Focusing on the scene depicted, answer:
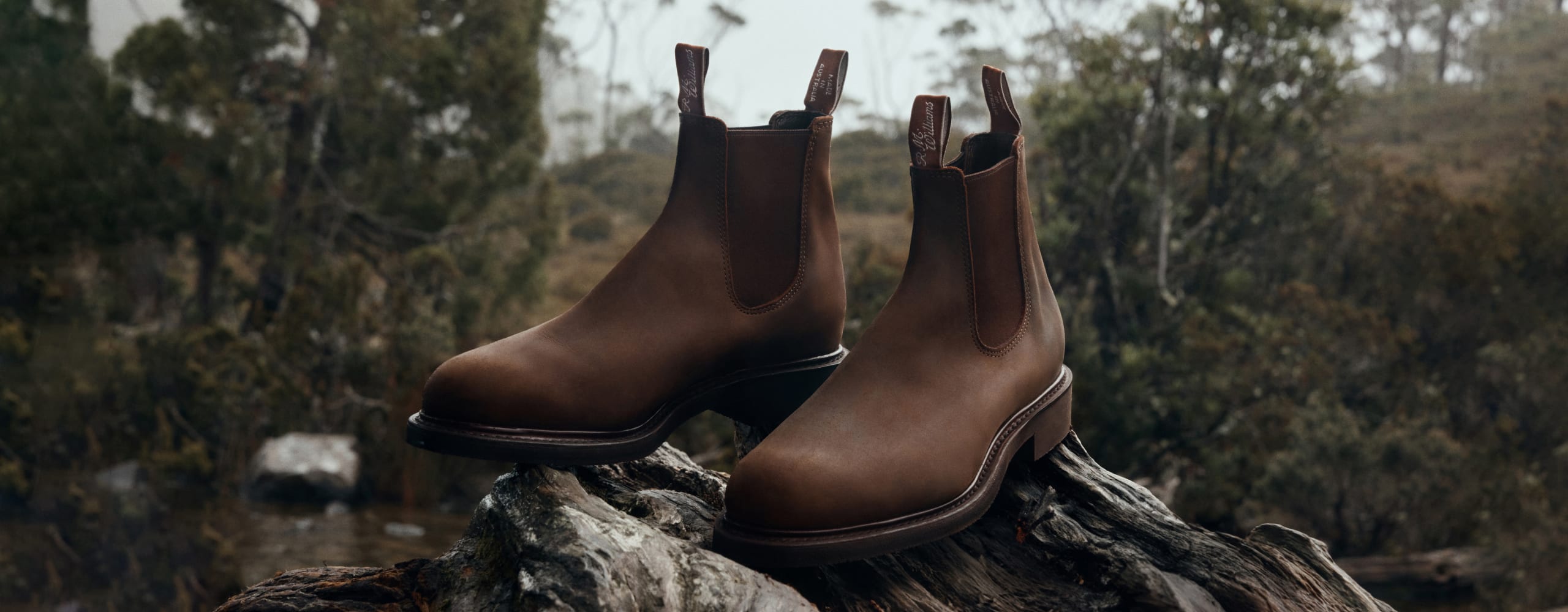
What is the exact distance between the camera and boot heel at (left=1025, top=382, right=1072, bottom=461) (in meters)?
1.45

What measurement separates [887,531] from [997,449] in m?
0.24

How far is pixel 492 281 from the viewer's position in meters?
8.81

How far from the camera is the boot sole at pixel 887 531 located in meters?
1.16

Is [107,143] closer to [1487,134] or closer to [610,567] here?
[610,567]

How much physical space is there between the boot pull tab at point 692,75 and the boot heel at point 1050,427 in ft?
2.17

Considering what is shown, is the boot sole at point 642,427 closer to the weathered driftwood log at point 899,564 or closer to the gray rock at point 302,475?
the weathered driftwood log at point 899,564

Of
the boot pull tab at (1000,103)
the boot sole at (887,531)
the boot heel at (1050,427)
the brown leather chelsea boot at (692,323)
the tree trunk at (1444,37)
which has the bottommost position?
the boot sole at (887,531)

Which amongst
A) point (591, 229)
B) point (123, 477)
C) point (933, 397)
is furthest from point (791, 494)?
point (591, 229)

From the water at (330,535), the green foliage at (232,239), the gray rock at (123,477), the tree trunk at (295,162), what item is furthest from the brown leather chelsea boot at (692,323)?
the tree trunk at (295,162)

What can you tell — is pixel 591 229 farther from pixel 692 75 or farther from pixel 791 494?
pixel 791 494

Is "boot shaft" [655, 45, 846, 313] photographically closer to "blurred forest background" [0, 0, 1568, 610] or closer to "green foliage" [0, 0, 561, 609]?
"blurred forest background" [0, 0, 1568, 610]

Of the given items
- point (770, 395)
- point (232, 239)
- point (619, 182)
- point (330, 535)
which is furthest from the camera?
point (619, 182)

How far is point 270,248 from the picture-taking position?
8250 millimetres

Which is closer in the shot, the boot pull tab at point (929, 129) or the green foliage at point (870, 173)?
the boot pull tab at point (929, 129)
